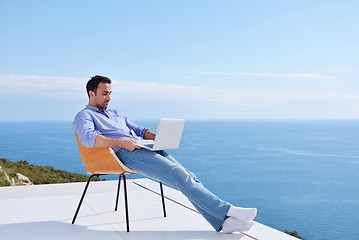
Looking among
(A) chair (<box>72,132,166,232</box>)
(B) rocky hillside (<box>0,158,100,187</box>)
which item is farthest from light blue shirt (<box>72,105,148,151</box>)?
(B) rocky hillside (<box>0,158,100,187</box>)

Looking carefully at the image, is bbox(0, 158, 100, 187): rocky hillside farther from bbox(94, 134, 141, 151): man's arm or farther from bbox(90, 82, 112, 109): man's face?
bbox(94, 134, 141, 151): man's arm

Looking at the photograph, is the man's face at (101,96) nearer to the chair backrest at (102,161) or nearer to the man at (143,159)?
the man at (143,159)

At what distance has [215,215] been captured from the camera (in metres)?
2.35

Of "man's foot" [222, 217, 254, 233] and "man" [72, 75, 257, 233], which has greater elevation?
"man" [72, 75, 257, 233]

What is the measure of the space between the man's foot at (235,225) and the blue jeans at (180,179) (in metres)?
0.03

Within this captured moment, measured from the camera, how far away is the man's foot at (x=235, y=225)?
238cm

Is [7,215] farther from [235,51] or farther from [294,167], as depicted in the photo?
[294,167]

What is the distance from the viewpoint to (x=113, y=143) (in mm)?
2547

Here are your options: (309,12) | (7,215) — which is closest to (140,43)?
(309,12)

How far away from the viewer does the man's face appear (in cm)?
279

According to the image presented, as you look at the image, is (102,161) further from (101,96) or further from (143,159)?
(101,96)

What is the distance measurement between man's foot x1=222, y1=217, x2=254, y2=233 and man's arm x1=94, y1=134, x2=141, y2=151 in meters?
0.69

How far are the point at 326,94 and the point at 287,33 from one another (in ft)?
70.0

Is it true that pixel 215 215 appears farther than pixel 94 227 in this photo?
No
